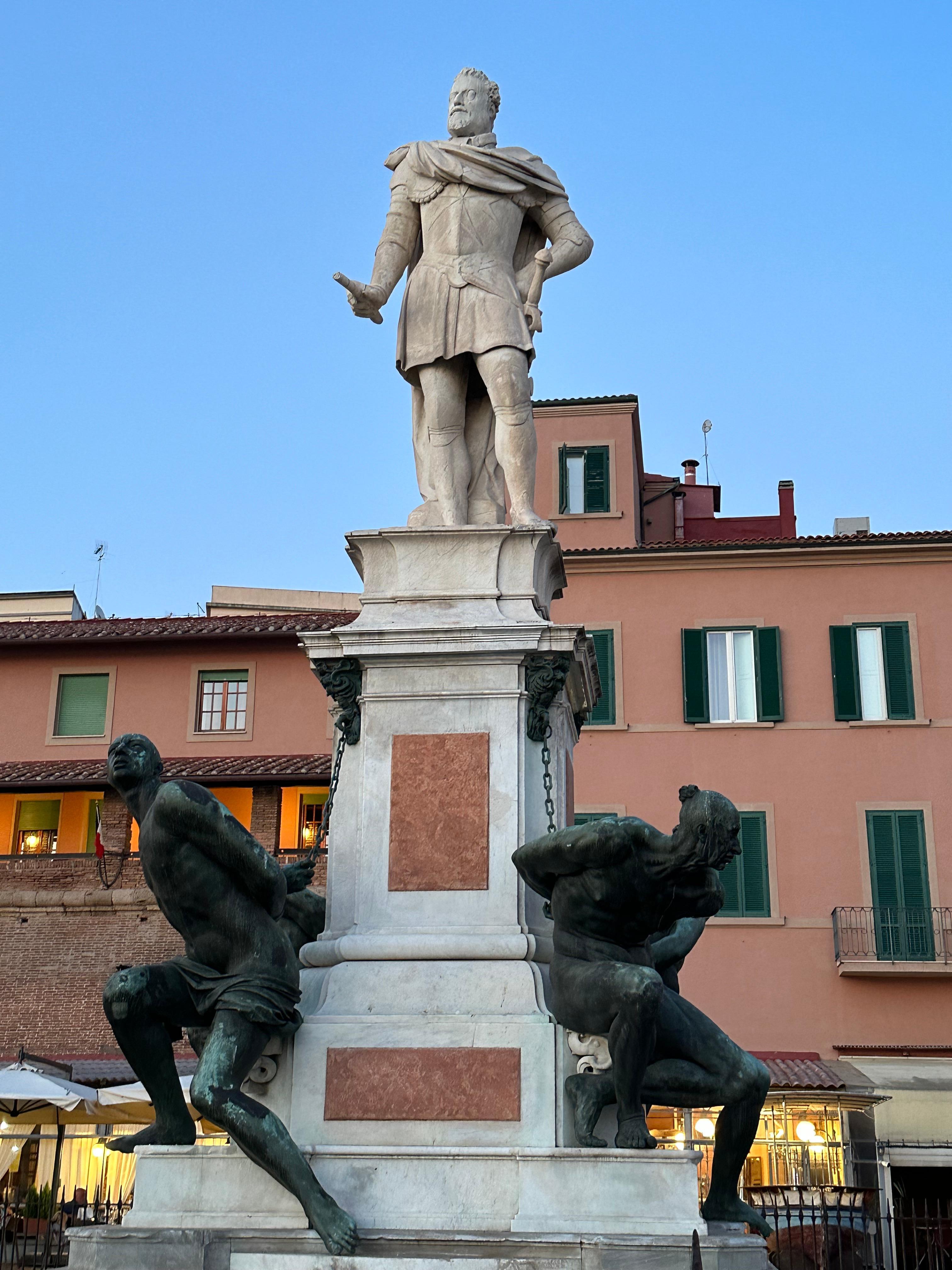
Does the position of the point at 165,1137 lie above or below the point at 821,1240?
above

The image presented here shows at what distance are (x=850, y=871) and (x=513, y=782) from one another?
2120cm

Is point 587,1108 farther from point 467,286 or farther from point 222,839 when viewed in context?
point 467,286

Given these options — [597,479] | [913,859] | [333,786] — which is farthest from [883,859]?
[333,786]

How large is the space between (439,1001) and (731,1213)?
153cm

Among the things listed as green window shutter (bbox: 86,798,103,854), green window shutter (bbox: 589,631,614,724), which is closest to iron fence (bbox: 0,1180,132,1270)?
green window shutter (bbox: 589,631,614,724)

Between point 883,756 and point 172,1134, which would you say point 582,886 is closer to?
point 172,1134

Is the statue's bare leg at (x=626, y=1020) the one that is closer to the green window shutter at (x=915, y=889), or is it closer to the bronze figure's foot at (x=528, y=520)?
the bronze figure's foot at (x=528, y=520)

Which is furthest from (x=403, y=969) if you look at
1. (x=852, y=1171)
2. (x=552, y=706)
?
(x=852, y=1171)

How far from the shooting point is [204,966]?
6.65 m

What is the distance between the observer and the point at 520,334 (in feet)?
28.0

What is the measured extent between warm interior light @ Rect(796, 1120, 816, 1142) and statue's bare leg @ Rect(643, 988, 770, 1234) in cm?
1671

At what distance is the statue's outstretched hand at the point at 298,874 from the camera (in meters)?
7.12

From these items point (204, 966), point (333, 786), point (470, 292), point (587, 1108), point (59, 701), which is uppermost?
point (59, 701)

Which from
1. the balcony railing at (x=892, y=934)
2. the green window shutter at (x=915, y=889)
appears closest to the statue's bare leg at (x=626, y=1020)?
the balcony railing at (x=892, y=934)
